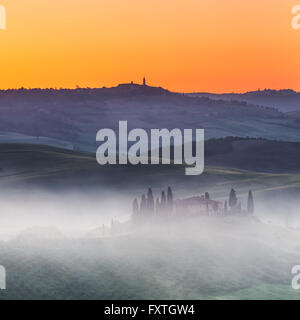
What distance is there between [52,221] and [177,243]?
71495mm

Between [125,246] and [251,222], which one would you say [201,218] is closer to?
[251,222]

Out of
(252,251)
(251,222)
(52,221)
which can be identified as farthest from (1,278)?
(52,221)

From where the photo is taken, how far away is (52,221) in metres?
198

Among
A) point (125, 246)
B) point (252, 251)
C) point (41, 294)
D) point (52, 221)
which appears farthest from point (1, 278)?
point (52, 221)

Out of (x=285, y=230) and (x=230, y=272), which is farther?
(x=285, y=230)

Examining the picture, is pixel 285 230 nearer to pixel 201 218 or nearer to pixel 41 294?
pixel 201 218

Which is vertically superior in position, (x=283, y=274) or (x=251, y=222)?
(x=251, y=222)

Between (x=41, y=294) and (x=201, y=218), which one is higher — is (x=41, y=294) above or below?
below

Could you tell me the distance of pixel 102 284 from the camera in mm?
110375
